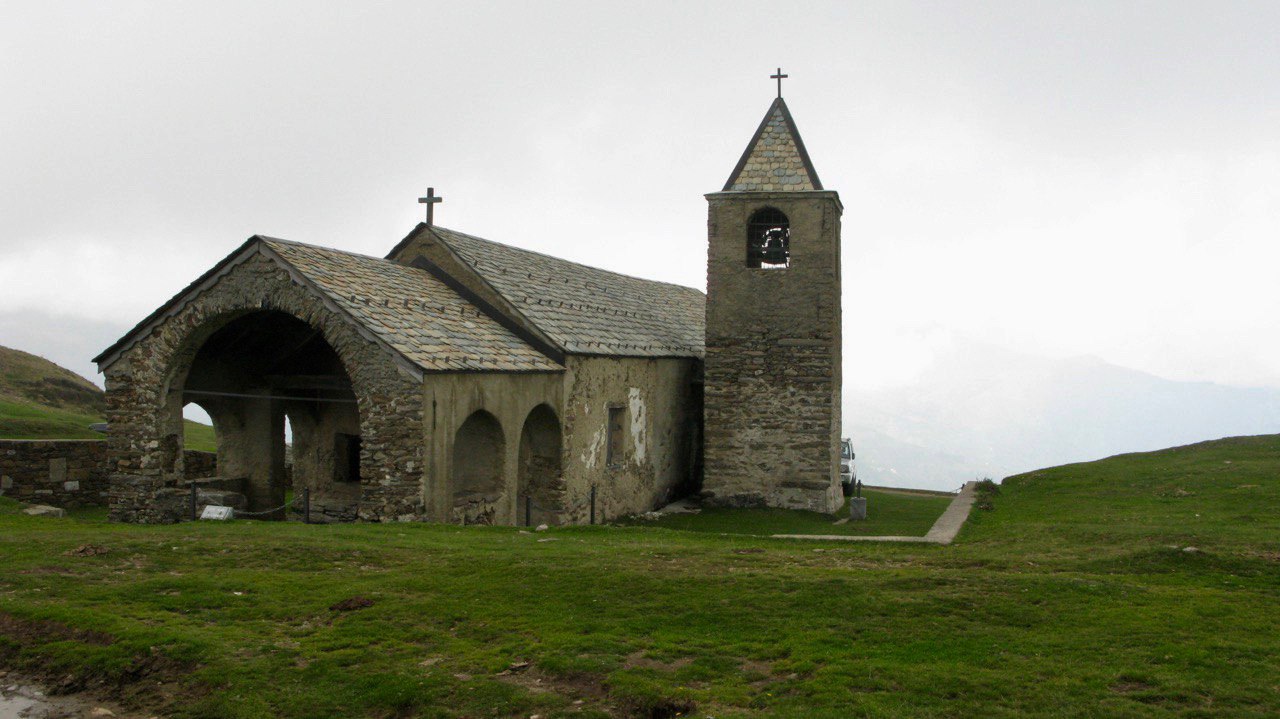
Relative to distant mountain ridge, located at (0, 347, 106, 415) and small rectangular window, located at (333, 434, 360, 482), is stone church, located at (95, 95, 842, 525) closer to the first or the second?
small rectangular window, located at (333, 434, 360, 482)

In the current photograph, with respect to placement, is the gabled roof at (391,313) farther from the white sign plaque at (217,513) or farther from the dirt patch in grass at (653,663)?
the dirt patch in grass at (653,663)

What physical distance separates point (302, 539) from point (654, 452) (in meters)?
11.4

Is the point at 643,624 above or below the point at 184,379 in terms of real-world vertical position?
below

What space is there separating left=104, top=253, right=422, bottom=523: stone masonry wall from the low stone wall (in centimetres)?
434

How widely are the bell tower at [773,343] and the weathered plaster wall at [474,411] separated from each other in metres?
5.49

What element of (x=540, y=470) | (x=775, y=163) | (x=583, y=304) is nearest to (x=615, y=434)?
(x=540, y=470)

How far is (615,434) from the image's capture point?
21688 millimetres

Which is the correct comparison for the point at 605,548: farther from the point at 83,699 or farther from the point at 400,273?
the point at 400,273

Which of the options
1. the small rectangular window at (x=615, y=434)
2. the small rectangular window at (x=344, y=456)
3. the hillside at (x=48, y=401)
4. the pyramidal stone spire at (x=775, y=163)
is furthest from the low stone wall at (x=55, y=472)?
the pyramidal stone spire at (x=775, y=163)

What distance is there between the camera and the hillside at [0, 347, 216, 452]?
2852 centimetres

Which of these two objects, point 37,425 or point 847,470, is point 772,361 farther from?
point 37,425

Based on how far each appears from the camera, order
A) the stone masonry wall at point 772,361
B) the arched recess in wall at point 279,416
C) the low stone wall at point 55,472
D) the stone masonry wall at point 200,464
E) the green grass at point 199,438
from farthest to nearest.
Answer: the green grass at point 199,438 < the stone masonry wall at point 200,464 < the stone masonry wall at point 772,361 < the low stone wall at point 55,472 < the arched recess in wall at point 279,416

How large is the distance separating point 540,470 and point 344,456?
178 inches

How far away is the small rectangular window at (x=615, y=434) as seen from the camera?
21.5m
